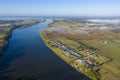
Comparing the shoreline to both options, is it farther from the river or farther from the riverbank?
the riverbank

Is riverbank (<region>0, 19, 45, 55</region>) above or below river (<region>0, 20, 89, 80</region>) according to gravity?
below

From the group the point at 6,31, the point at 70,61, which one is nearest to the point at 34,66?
the point at 70,61

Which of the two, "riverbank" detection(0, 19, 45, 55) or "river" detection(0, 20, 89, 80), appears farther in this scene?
"riverbank" detection(0, 19, 45, 55)

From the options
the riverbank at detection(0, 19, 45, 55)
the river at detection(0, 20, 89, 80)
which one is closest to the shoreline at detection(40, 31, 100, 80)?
the river at detection(0, 20, 89, 80)

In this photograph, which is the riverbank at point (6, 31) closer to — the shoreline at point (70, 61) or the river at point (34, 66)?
the river at point (34, 66)

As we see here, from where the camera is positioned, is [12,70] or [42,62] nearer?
[12,70]

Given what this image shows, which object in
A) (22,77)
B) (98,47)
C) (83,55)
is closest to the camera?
(22,77)

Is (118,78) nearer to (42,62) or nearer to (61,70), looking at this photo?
(61,70)

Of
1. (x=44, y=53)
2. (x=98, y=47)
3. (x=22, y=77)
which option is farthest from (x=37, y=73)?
(x=98, y=47)

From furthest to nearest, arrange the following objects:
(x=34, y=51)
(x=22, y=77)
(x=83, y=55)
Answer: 1. (x=34, y=51)
2. (x=83, y=55)
3. (x=22, y=77)

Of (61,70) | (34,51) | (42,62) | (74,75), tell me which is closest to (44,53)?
(34,51)
